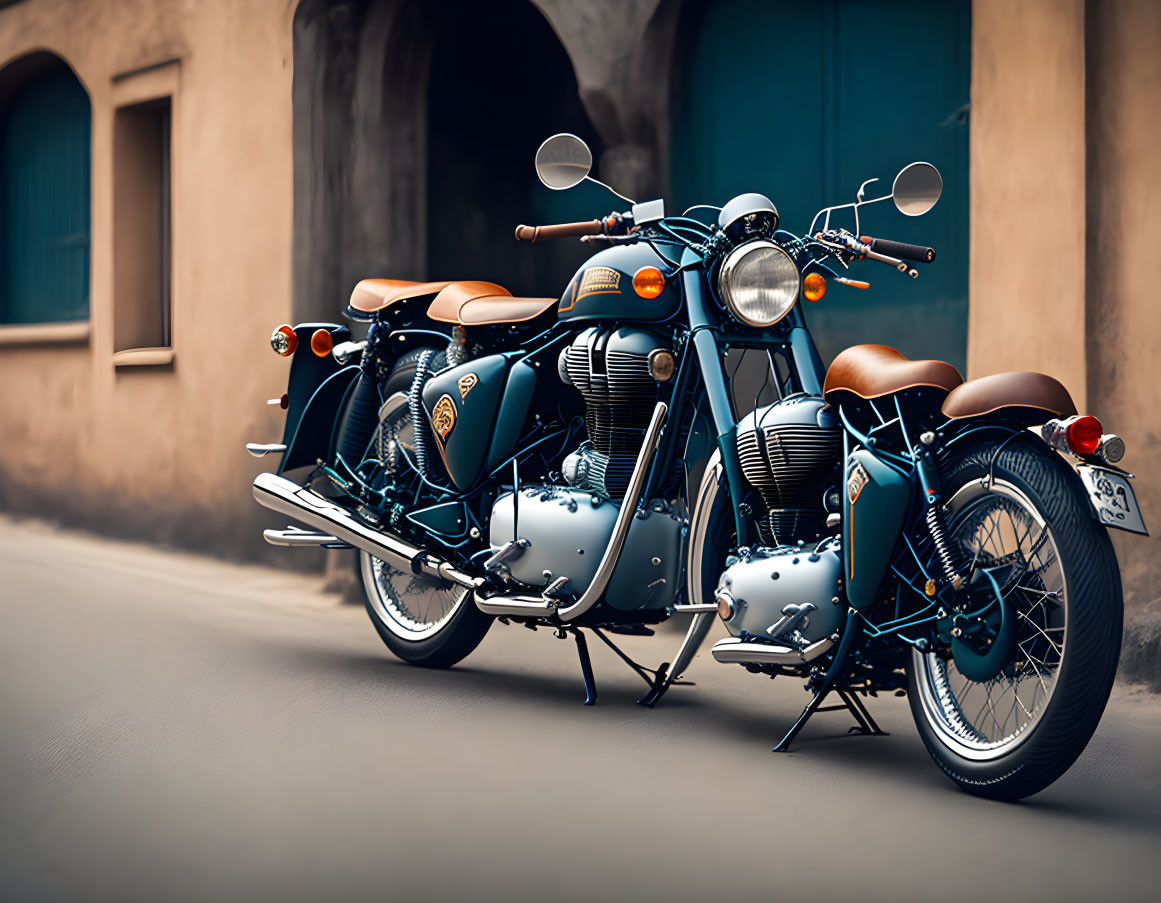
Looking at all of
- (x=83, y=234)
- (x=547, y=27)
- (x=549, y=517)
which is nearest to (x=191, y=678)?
(x=549, y=517)

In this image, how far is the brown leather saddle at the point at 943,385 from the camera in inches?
138

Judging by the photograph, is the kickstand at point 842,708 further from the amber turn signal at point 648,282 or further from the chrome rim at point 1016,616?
the amber turn signal at point 648,282

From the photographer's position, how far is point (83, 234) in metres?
11.1

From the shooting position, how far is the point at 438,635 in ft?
17.9

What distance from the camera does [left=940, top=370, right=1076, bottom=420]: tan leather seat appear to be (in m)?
3.50

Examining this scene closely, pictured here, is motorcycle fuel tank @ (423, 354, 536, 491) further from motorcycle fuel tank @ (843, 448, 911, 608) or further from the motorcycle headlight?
motorcycle fuel tank @ (843, 448, 911, 608)

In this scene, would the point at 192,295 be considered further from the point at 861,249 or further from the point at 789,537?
the point at 789,537

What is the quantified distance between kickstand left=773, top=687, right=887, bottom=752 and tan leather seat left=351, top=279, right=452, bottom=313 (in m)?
2.30

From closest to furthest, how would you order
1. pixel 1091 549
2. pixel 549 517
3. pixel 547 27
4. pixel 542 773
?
pixel 1091 549 → pixel 542 773 → pixel 549 517 → pixel 547 27

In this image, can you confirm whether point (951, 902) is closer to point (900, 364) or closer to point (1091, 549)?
point (1091, 549)

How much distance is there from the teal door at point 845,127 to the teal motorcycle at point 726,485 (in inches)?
63.0

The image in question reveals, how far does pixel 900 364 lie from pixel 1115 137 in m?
1.87

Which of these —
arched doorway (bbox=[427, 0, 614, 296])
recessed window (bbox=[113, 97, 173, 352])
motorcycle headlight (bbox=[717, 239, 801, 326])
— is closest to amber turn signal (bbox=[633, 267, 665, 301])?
motorcycle headlight (bbox=[717, 239, 801, 326])

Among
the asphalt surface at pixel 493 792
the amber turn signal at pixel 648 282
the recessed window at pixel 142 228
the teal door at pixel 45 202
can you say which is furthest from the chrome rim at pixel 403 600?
the teal door at pixel 45 202
